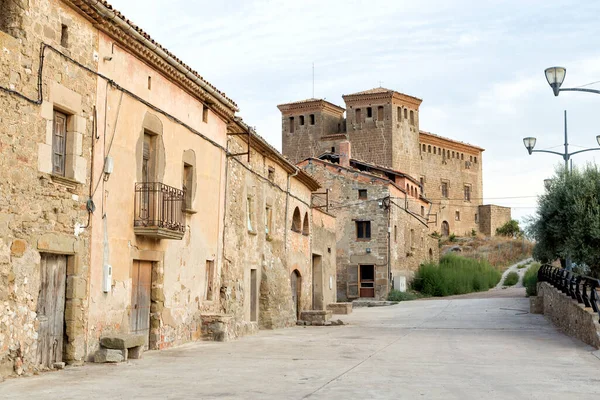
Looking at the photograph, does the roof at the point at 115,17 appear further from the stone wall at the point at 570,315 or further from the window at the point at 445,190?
the window at the point at 445,190

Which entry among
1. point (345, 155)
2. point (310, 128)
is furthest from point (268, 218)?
point (310, 128)

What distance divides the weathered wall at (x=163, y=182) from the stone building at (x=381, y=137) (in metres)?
47.5

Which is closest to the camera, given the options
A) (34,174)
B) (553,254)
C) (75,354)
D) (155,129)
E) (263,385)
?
(263,385)

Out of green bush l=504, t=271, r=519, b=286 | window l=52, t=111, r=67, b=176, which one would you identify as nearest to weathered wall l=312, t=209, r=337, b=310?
window l=52, t=111, r=67, b=176

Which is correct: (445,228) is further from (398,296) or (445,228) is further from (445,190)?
(398,296)

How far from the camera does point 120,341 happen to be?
12.3 meters

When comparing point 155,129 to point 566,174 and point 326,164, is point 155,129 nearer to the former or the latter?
point 566,174

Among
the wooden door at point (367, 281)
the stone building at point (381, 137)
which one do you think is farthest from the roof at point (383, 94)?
the wooden door at point (367, 281)

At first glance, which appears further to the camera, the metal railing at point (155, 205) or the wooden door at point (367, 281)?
the wooden door at point (367, 281)

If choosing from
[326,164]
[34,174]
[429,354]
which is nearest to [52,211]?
[34,174]

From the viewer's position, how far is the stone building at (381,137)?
222 feet

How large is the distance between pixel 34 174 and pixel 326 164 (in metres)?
33.0

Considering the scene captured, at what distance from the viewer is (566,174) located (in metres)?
21.0

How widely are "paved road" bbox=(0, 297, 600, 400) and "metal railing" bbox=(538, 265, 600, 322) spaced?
3.24 feet
